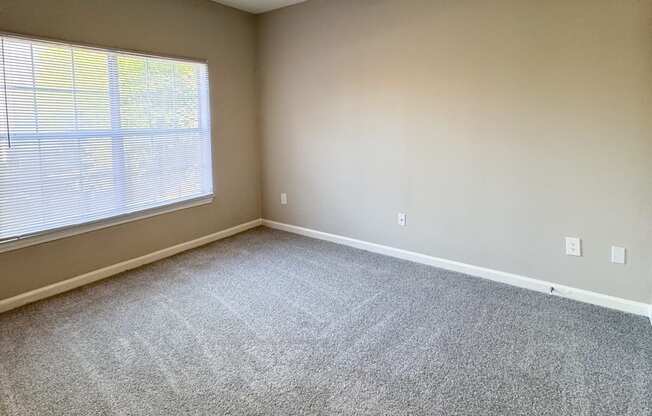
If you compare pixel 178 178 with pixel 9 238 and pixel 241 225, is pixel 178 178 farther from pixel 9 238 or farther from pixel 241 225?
pixel 9 238

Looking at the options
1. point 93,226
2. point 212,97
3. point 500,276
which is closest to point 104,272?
point 93,226

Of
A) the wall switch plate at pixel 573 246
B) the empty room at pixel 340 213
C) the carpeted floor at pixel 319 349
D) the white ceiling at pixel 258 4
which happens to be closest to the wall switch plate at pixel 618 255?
the empty room at pixel 340 213

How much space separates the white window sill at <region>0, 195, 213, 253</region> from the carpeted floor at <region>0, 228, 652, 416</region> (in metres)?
0.44

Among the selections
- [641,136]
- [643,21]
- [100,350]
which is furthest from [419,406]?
[643,21]

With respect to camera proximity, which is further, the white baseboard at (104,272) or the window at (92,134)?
the white baseboard at (104,272)

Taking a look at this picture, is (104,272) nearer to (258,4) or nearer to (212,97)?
(212,97)

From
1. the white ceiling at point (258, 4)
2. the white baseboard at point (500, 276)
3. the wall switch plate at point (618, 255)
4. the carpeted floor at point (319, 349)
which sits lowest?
the carpeted floor at point (319, 349)

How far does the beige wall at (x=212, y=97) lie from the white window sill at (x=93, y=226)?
0.04 meters

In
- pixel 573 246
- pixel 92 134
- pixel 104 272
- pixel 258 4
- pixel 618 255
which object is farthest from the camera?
pixel 258 4

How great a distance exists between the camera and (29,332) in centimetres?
253

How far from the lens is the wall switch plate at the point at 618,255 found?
8.95ft

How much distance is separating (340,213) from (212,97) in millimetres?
1730

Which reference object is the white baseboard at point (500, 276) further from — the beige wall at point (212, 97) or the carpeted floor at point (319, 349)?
the beige wall at point (212, 97)

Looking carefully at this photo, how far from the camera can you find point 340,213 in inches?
166
